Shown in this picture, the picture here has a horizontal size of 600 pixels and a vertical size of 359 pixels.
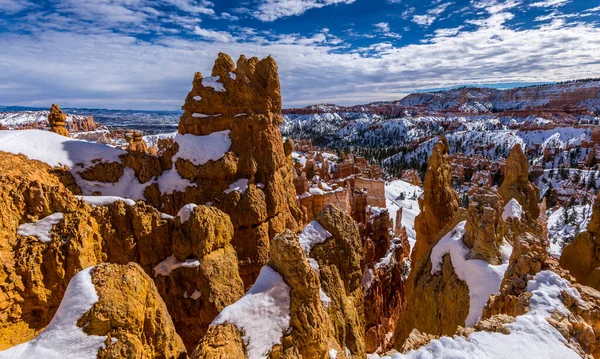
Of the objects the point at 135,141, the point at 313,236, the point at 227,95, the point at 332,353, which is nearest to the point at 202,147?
the point at 227,95

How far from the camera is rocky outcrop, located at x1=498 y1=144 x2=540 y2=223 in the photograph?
1639 centimetres

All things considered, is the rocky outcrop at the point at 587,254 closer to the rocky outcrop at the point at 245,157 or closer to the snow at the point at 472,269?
the snow at the point at 472,269

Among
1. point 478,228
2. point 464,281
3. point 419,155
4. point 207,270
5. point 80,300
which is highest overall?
point 80,300

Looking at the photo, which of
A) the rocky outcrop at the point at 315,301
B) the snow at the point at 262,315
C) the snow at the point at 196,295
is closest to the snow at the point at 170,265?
the snow at the point at 196,295

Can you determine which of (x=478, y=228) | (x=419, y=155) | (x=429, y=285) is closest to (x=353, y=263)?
(x=429, y=285)

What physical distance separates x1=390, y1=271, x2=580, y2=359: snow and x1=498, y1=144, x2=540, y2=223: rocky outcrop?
1229cm

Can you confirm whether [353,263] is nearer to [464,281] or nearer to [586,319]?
[464,281]

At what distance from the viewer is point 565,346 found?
17.3 feet

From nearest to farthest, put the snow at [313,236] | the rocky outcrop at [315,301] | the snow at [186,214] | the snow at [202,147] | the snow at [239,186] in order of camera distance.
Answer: the rocky outcrop at [315,301]
the snow at [313,236]
the snow at [186,214]
the snow at [239,186]
the snow at [202,147]

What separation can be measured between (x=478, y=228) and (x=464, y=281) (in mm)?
1671

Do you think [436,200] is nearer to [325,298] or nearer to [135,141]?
[325,298]

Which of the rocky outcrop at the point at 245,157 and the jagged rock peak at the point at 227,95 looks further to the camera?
the jagged rock peak at the point at 227,95

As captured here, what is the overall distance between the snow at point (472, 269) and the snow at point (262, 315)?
5.18 metres

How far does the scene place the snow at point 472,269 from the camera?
335 inches
